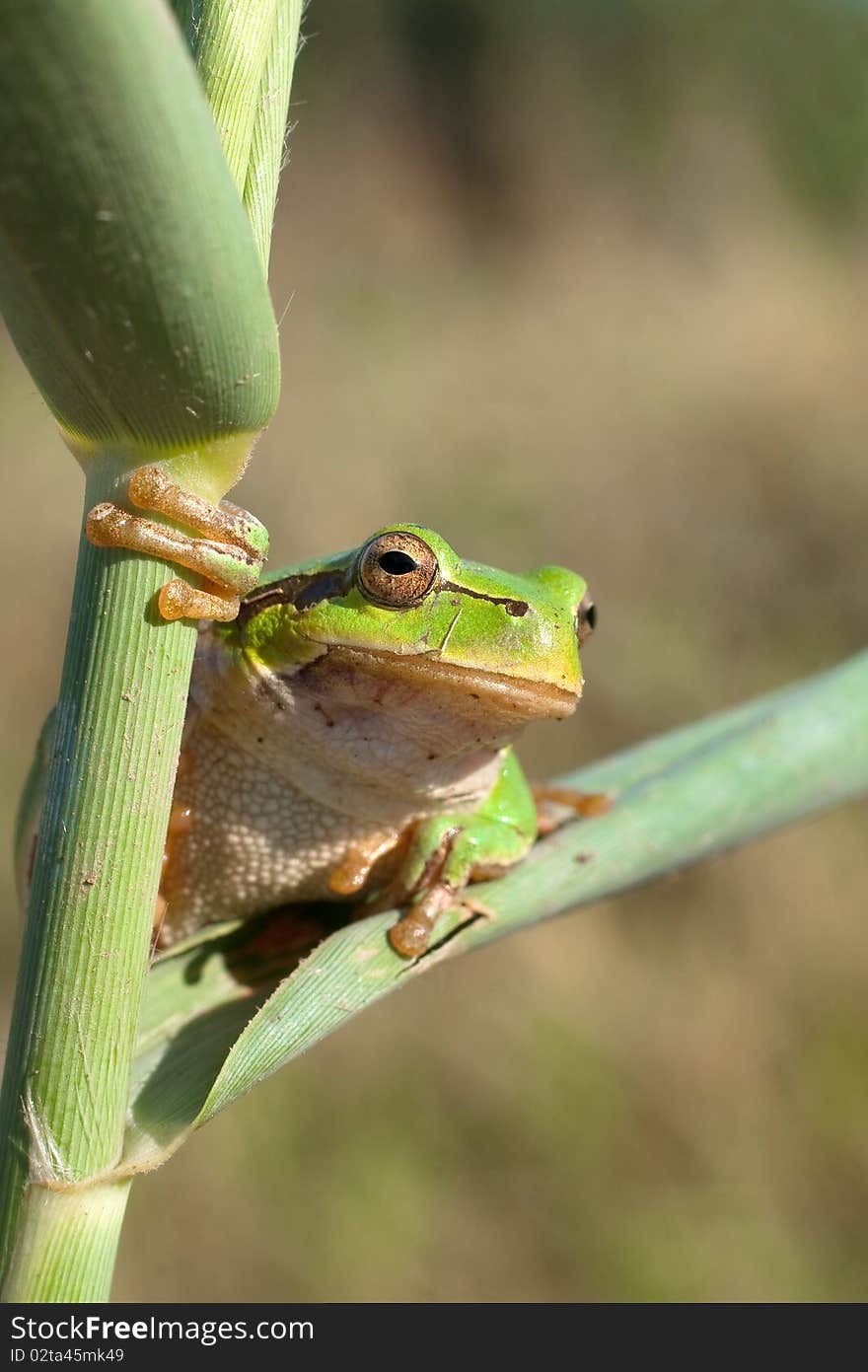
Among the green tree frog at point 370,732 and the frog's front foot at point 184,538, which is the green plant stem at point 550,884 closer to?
the green tree frog at point 370,732

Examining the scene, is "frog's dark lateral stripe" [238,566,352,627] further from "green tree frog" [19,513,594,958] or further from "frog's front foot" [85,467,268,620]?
"frog's front foot" [85,467,268,620]

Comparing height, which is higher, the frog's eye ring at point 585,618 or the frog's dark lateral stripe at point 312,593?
the frog's dark lateral stripe at point 312,593

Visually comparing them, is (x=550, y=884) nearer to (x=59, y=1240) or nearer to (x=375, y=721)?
(x=375, y=721)

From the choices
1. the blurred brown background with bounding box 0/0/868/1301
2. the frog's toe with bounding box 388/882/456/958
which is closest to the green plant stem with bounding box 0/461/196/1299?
the frog's toe with bounding box 388/882/456/958

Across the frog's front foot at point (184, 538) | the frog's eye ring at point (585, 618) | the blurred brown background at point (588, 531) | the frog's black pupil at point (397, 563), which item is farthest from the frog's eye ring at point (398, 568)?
the blurred brown background at point (588, 531)

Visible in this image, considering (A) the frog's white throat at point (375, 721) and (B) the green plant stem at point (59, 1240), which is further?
(A) the frog's white throat at point (375, 721)

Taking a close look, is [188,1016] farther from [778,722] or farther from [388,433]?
[388,433]
